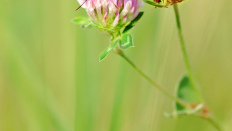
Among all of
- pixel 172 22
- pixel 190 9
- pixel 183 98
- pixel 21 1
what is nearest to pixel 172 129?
pixel 183 98

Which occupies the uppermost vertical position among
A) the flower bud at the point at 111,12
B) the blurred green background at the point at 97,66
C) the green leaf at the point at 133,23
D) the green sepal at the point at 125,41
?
the flower bud at the point at 111,12

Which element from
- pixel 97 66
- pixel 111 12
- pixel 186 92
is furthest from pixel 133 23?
pixel 97 66

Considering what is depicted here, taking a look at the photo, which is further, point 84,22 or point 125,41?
point 84,22

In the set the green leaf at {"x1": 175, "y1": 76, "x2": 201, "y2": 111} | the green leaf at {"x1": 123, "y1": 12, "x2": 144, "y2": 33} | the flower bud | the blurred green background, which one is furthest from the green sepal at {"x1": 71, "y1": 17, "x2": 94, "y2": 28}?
the green leaf at {"x1": 175, "y1": 76, "x2": 201, "y2": 111}

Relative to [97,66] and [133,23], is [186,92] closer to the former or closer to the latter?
[133,23]

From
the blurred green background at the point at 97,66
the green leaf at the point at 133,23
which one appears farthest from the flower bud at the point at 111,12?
the blurred green background at the point at 97,66

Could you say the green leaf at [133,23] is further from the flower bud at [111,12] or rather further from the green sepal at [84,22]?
the green sepal at [84,22]

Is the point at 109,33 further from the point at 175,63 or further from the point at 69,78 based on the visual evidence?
the point at 175,63
